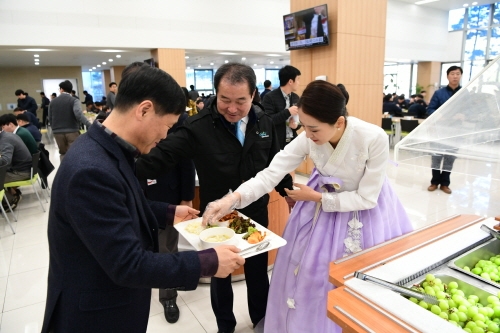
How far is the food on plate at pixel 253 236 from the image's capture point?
1444mm

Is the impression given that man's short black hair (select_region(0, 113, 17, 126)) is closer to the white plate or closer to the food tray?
the white plate

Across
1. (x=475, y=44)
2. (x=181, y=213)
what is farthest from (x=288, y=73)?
(x=475, y=44)

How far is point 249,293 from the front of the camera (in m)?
2.14

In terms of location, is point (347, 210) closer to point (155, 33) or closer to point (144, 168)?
point (144, 168)

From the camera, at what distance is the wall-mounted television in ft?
17.2

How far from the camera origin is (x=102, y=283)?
102 cm

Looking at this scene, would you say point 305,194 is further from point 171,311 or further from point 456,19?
point 456,19

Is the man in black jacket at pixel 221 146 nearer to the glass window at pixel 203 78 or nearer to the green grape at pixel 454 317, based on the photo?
the green grape at pixel 454 317

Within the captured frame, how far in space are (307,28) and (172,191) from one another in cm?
415

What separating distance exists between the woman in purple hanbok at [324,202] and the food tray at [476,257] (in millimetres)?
352

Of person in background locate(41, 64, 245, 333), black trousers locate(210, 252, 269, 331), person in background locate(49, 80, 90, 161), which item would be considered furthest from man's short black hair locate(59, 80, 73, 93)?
person in background locate(41, 64, 245, 333)

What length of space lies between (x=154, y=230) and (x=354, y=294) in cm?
69

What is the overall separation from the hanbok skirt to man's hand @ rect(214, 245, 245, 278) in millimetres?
594

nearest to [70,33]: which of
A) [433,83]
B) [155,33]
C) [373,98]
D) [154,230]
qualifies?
[155,33]
